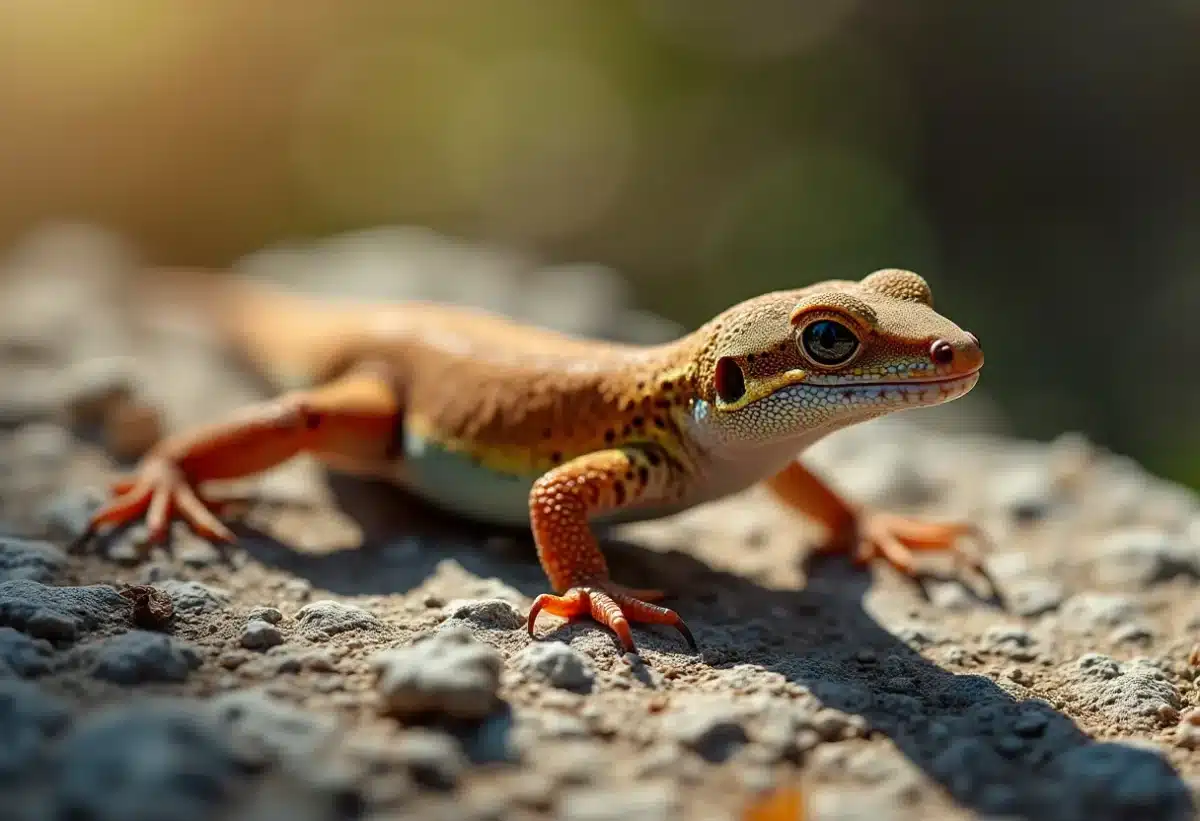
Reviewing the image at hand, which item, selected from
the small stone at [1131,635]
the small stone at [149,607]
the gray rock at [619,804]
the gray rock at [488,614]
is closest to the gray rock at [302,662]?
the small stone at [149,607]

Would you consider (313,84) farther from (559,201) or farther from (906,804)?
(906,804)

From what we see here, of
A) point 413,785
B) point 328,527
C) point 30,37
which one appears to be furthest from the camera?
point 30,37

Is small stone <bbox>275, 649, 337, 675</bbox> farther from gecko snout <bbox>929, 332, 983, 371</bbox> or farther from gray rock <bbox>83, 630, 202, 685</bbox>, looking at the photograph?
gecko snout <bbox>929, 332, 983, 371</bbox>

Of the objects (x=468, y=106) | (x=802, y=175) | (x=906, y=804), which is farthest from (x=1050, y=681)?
(x=468, y=106)

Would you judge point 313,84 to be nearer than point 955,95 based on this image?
No

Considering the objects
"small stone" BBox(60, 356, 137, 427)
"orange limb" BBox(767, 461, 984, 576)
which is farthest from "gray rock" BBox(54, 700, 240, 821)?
"small stone" BBox(60, 356, 137, 427)

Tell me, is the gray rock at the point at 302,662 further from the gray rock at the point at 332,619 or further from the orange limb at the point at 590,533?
the orange limb at the point at 590,533
